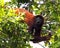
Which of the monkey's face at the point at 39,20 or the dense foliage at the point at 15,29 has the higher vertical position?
the dense foliage at the point at 15,29

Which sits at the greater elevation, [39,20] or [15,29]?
[15,29]

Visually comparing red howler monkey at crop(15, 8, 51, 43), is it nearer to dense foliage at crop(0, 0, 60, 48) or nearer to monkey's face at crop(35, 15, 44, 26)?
monkey's face at crop(35, 15, 44, 26)

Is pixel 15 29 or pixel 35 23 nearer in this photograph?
pixel 15 29

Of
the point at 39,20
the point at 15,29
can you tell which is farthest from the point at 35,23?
the point at 15,29

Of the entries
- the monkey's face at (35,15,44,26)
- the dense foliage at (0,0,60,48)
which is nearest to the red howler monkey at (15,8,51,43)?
the monkey's face at (35,15,44,26)

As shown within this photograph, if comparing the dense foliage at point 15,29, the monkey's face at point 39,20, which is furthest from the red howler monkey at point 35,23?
the dense foliage at point 15,29

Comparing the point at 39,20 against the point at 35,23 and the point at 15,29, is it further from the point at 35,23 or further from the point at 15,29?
the point at 15,29

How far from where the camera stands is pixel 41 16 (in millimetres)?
5258

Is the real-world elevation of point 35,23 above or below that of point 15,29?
below

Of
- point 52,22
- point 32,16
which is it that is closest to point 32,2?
point 32,16

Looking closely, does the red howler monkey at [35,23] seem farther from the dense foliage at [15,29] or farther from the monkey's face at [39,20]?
the dense foliage at [15,29]

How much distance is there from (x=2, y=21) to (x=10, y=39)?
40 cm

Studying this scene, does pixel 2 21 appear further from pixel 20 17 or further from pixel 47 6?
pixel 47 6

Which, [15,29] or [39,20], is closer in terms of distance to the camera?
[15,29]
